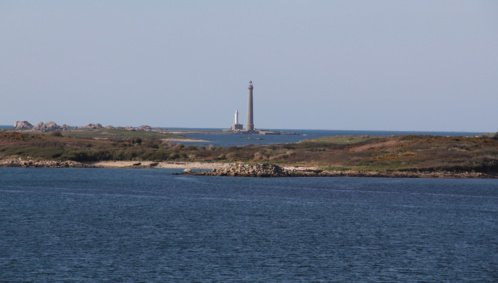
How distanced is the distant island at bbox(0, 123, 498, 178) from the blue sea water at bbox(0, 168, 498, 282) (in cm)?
1142

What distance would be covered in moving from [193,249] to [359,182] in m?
42.7

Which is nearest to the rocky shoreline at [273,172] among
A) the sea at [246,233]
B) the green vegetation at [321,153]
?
the green vegetation at [321,153]

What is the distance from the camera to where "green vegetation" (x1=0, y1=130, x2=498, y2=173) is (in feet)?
260

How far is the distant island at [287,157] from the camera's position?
7744cm

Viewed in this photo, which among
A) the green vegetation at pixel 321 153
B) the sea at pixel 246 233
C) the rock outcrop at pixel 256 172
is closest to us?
the sea at pixel 246 233

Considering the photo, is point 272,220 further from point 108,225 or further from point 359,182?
point 359,182

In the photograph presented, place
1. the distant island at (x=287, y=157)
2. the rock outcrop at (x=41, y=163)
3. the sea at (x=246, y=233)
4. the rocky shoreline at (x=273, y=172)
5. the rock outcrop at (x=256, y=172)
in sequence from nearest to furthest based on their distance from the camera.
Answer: the sea at (x=246, y=233) → the rocky shoreline at (x=273, y=172) → the distant island at (x=287, y=157) → the rock outcrop at (x=256, y=172) → the rock outcrop at (x=41, y=163)

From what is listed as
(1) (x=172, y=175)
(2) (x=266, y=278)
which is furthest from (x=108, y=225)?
(1) (x=172, y=175)

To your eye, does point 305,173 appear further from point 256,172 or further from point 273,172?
point 256,172

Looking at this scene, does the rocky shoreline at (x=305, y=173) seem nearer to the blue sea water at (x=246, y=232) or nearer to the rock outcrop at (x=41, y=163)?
the blue sea water at (x=246, y=232)

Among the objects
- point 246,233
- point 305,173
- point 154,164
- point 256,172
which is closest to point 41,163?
point 154,164

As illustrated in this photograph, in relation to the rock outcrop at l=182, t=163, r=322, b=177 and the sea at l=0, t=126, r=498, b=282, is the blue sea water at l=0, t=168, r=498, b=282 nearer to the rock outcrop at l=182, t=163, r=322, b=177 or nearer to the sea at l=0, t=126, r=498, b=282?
the sea at l=0, t=126, r=498, b=282

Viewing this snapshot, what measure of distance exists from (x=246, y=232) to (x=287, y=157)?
5438cm

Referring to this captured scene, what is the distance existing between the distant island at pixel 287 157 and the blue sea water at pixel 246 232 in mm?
11420
